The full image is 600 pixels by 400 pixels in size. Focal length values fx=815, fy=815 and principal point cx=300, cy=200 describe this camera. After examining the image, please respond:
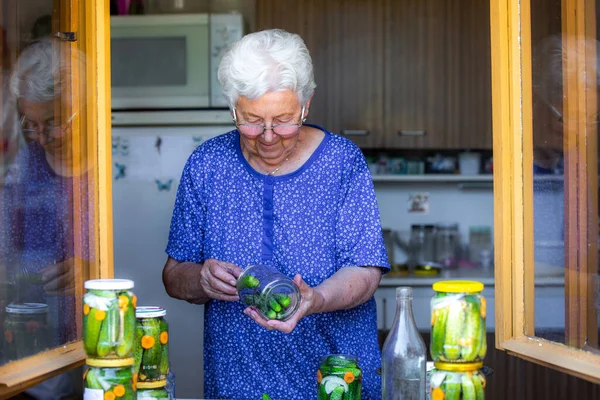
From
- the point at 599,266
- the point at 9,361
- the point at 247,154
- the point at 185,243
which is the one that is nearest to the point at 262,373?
the point at 185,243

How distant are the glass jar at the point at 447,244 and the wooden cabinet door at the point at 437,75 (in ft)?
1.56

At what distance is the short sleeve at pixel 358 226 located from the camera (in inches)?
73.9

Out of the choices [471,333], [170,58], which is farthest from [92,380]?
[170,58]

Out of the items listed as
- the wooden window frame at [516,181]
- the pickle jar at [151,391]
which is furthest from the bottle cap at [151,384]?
the wooden window frame at [516,181]

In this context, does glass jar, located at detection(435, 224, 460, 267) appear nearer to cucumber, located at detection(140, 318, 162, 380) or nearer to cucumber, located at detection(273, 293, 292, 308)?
cucumber, located at detection(273, 293, 292, 308)

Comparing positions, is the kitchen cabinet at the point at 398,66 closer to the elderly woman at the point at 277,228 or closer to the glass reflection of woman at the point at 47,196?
the elderly woman at the point at 277,228

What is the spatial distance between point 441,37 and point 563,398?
190cm

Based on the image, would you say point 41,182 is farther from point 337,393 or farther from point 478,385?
point 478,385

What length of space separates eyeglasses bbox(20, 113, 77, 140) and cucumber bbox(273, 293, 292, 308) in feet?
1.70

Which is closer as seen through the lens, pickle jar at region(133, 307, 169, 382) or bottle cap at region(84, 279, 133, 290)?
bottle cap at region(84, 279, 133, 290)

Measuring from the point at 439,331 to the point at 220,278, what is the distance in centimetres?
60

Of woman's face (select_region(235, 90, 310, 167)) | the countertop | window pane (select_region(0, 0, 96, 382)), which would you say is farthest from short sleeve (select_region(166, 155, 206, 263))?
the countertop

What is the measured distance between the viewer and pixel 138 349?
1381mm

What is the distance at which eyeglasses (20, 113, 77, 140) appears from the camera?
142 cm
